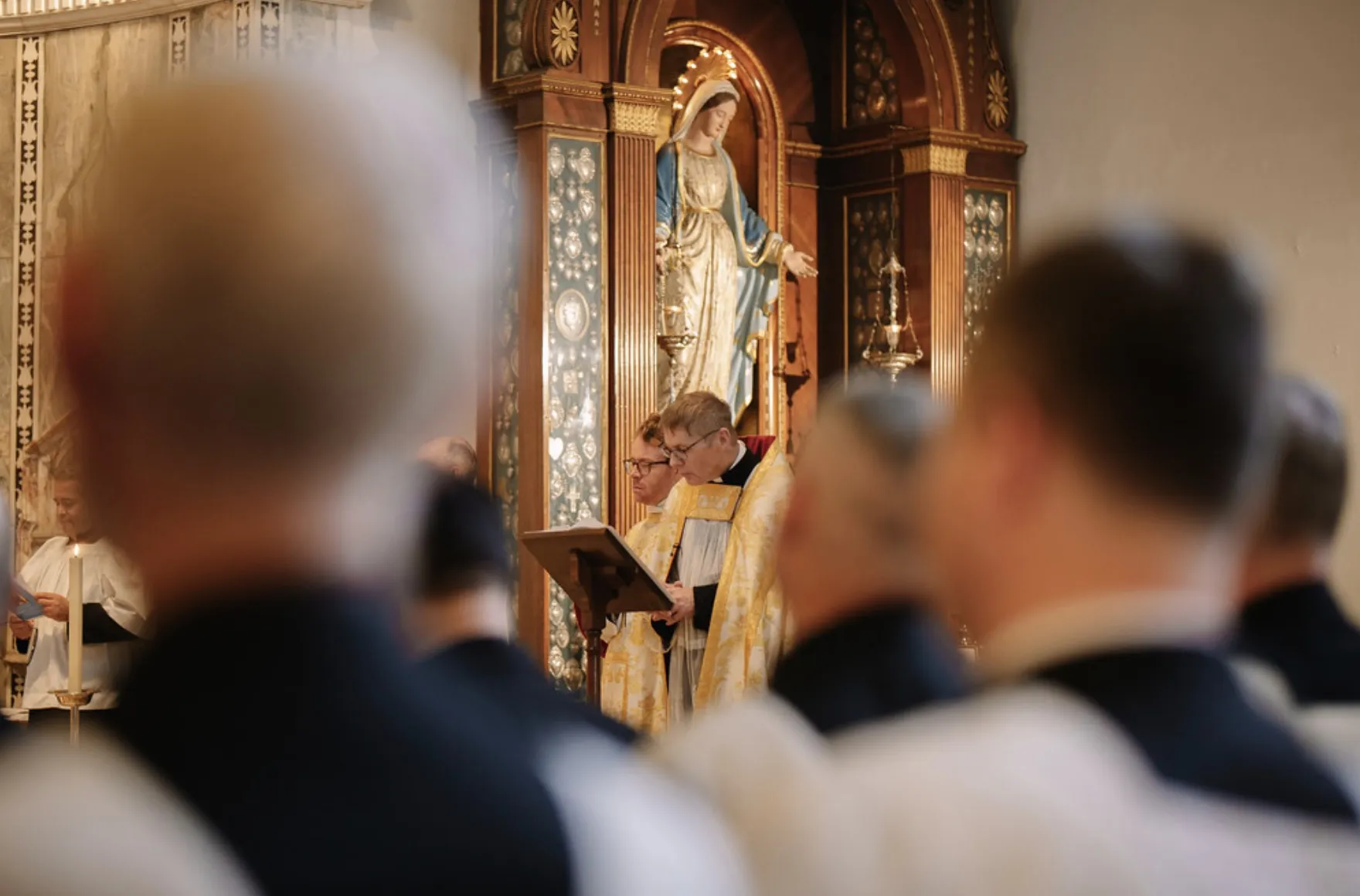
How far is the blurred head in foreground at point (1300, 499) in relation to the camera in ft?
7.67

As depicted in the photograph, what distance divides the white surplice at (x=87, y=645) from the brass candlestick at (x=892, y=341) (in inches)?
213

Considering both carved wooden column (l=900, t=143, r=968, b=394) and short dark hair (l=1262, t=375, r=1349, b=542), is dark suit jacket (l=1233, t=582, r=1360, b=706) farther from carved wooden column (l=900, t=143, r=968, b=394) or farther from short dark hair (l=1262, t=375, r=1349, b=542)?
carved wooden column (l=900, t=143, r=968, b=394)

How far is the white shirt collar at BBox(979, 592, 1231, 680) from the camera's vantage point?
1422 millimetres

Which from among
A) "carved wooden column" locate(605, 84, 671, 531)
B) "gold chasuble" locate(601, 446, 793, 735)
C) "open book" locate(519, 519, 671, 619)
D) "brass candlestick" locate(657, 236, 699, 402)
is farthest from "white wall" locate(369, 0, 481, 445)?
"open book" locate(519, 519, 671, 619)

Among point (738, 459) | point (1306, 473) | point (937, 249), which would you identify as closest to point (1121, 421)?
point (1306, 473)

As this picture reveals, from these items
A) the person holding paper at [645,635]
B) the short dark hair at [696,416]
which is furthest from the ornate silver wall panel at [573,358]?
the short dark hair at [696,416]

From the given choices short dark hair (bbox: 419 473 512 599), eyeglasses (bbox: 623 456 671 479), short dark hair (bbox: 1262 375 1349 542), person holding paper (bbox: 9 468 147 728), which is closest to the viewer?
short dark hair (bbox: 1262 375 1349 542)

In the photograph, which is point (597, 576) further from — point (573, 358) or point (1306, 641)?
point (1306, 641)

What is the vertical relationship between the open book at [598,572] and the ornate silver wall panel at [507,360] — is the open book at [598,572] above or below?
below

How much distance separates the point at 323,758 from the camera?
1.03 meters

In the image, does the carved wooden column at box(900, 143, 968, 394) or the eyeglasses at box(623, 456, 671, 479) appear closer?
the eyeglasses at box(623, 456, 671, 479)

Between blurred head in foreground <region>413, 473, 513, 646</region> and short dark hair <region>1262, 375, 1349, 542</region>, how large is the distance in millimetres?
1028

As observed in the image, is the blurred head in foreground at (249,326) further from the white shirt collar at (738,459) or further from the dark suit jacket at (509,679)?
the white shirt collar at (738,459)

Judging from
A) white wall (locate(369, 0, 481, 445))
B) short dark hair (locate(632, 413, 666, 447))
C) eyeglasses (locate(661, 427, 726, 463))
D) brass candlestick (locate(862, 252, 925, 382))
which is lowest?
eyeglasses (locate(661, 427, 726, 463))
